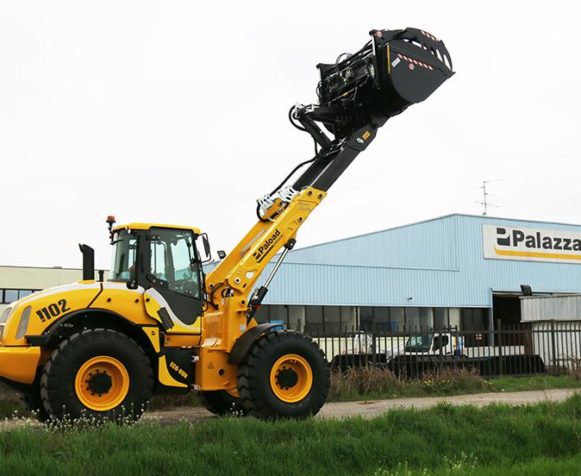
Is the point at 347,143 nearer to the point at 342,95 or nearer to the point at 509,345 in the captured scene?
the point at 342,95

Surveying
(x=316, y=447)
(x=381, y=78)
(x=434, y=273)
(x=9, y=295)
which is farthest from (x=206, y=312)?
(x=9, y=295)

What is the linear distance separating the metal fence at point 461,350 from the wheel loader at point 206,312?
226 inches

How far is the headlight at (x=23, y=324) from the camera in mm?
10219

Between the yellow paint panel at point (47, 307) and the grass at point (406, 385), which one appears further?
the grass at point (406, 385)

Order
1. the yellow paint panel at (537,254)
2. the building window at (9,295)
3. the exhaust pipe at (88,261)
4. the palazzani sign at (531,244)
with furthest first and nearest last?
the building window at (9,295) → the yellow paint panel at (537,254) → the palazzani sign at (531,244) → the exhaust pipe at (88,261)

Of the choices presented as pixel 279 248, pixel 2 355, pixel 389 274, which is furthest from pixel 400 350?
pixel 389 274

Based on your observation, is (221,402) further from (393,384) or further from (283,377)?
(393,384)

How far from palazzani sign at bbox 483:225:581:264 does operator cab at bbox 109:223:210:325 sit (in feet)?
113

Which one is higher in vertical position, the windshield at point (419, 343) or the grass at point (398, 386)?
the windshield at point (419, 343)

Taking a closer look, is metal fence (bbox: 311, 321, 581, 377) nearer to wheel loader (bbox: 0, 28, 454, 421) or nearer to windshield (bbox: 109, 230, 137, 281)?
wheel loader (bbox: 0, 28, 454, 421)

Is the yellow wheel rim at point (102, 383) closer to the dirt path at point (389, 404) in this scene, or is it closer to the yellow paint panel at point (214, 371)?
the yellow paint panel at point (214, 371)

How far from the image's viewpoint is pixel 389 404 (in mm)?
14969

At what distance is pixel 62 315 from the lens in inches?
407

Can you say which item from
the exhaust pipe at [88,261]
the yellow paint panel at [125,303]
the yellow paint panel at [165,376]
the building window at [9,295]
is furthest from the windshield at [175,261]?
the building window at [9,295]
